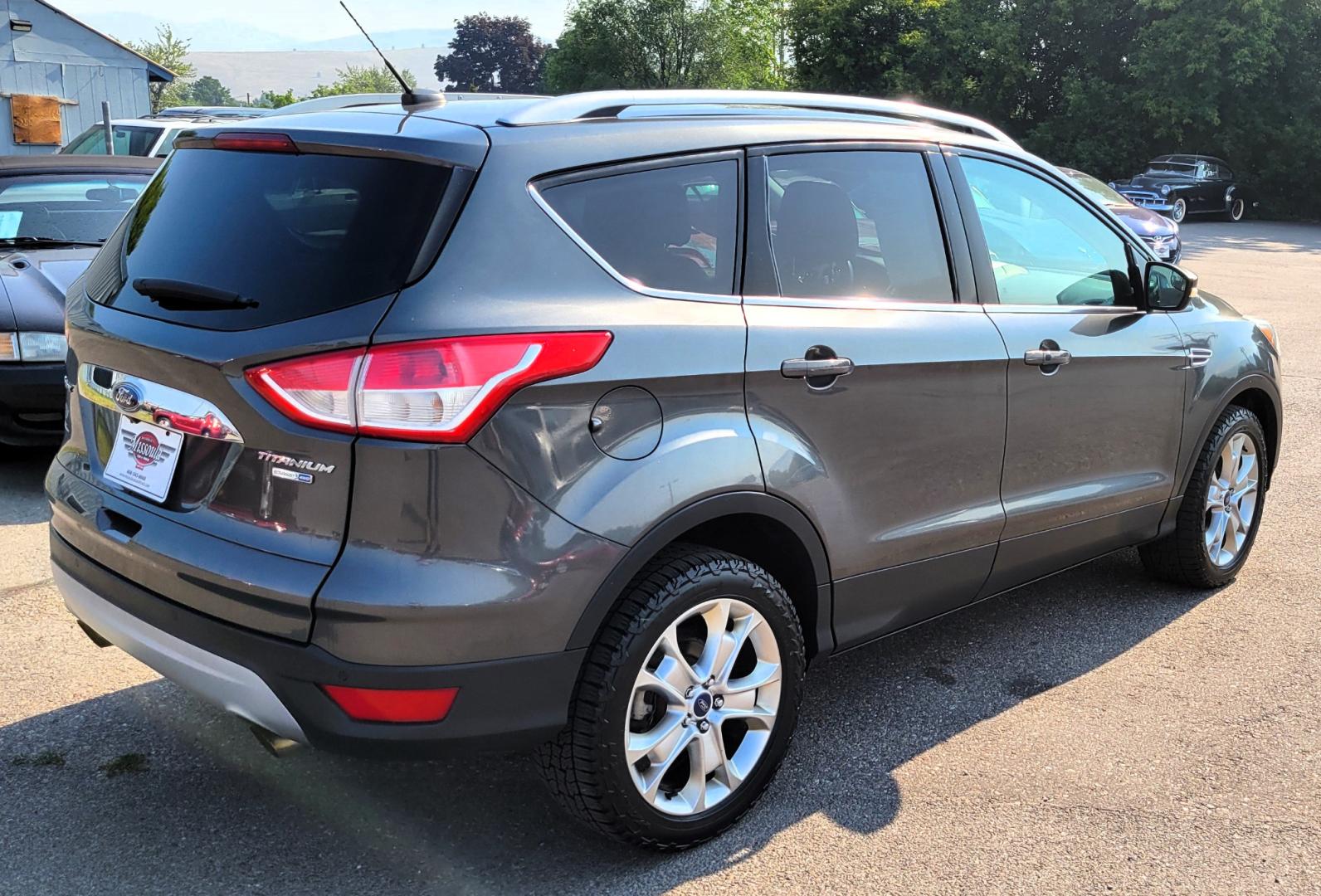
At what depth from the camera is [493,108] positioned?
2.83m

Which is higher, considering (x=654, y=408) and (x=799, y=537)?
(x=654, y=408)

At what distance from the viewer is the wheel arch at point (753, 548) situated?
8.43 ft

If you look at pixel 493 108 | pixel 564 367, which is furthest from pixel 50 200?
pixel 564 367

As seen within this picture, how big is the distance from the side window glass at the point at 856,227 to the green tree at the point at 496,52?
124m

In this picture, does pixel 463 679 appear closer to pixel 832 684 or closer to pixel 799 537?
pixel 799 537

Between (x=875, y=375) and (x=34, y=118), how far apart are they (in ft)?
100

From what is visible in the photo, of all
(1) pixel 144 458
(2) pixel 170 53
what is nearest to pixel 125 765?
(1) pixel 144 458

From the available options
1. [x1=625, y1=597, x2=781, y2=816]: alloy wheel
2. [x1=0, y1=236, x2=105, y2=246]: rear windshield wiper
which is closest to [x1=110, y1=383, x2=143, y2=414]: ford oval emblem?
[x1=625, y1=597, x2=781, y2=816]: alloy wheel

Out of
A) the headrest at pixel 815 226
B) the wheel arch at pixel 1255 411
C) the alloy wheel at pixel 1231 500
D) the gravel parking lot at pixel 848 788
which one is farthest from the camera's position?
the alloy wheel at pixel 1231 500

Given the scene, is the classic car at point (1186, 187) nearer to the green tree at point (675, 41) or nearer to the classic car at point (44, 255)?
the green tree at point (675, 41)

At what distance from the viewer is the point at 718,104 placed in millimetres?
3119

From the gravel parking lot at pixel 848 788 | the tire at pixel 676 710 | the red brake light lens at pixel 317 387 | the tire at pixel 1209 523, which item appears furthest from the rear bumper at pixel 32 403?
the tire at pixel 1209 523

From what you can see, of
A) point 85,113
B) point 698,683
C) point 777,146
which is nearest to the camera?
point 698,683

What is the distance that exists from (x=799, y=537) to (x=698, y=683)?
45 cm
